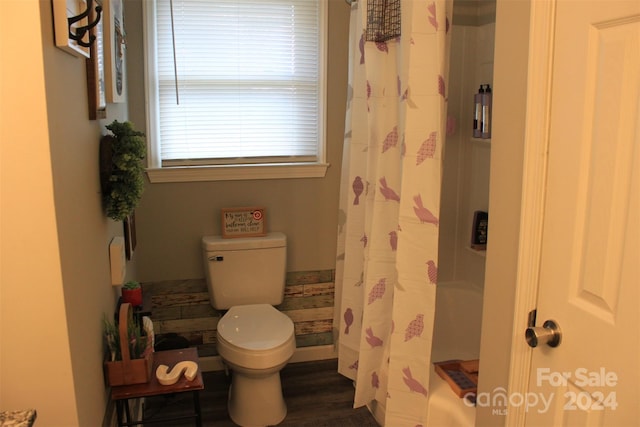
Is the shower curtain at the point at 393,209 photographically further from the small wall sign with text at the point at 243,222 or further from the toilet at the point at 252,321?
the small wall sign with text at the point at 243,222

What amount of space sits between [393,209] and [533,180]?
107 centimetres

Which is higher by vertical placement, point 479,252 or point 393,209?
point 393,209

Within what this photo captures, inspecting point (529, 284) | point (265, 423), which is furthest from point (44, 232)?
point (265, 423)

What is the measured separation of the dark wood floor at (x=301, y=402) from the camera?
2.78 m

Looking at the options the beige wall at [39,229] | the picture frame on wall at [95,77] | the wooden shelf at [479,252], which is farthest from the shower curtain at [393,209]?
the beige wall at [39,229]

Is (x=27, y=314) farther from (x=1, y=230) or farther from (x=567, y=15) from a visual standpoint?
(x=567, y=15)

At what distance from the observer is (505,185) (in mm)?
1571

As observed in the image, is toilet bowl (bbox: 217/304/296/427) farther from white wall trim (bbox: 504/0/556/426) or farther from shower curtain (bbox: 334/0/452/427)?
white wall trim (bbox: 504/0/556/426)

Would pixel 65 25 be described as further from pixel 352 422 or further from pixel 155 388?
pixel 352 422

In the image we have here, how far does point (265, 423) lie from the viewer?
8.96 feet

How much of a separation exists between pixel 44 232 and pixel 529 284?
1.20m

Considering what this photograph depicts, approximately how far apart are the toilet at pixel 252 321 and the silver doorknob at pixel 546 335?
1.43 meters

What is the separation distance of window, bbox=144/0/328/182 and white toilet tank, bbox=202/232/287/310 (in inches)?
14.9

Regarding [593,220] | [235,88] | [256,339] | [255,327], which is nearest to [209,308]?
[255,327]
